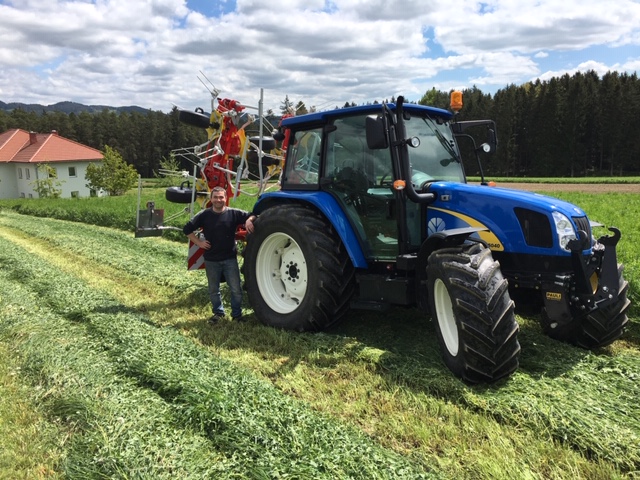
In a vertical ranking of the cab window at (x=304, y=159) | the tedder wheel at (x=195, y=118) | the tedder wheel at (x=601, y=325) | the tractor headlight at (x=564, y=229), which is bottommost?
the tedder wheel at (x=601, y=325)

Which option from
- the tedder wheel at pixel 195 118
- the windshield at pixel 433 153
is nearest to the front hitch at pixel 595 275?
the windshield at pixel 433 153

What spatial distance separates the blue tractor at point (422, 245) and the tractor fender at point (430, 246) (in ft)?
0.04

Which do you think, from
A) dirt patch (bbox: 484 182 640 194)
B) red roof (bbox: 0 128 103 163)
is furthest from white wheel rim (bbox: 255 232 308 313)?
red roof (bbox: 0 128 103 163)

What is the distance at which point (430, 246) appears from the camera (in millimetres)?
4414

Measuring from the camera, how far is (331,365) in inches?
172

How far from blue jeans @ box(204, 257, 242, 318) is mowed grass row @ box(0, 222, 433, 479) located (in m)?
0.83

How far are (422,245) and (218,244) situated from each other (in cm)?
259

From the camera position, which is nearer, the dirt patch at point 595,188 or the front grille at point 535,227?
the front grille at point 535,227

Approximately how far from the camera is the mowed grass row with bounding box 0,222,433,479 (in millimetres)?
2824

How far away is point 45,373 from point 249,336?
188cm

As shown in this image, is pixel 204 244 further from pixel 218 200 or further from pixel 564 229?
pixel 564 229

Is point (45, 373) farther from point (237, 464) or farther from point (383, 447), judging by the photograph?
point (383, 447)

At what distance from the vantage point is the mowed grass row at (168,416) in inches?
111

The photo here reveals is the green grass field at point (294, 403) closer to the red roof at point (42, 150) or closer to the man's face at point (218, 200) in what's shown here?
the man's face at point (218, 200)
